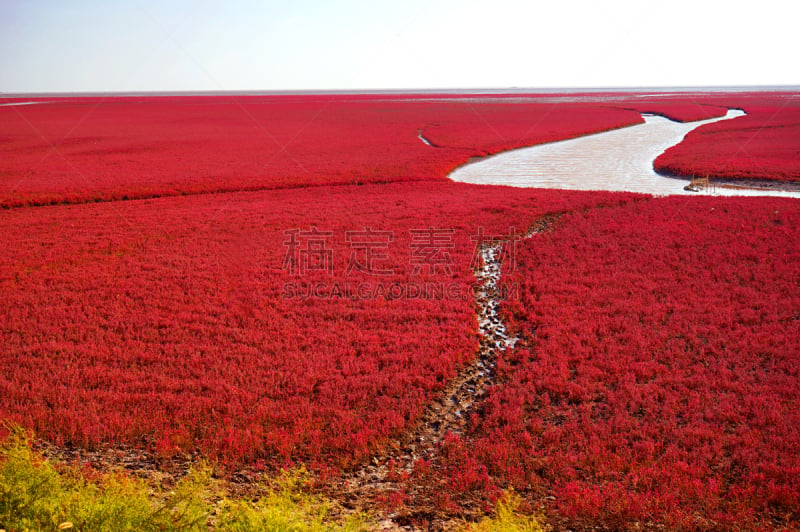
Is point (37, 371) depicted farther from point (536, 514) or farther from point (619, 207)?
point (619, 207)

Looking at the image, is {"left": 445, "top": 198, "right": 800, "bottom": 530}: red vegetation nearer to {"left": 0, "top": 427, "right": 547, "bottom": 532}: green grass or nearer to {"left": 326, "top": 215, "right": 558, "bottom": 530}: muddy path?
{"left": 326, "top": 215, "right": 558, "bottom": 530}: muddy path

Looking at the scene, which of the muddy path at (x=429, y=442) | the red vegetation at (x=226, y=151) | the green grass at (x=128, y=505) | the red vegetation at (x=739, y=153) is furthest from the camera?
the red vegetation at (x=739, y=153)

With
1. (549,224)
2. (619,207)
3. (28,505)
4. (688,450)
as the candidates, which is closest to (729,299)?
(688,450)

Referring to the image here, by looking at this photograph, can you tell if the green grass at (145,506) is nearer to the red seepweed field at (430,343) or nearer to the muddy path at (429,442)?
the muddy path at (429,442)

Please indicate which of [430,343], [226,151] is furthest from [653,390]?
[226,151]

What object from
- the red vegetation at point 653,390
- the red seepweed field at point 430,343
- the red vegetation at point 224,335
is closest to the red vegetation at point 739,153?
the red seepweed field at point 430,343

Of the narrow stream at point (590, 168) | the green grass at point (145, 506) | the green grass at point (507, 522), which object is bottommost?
the green grass at point (507, 522)

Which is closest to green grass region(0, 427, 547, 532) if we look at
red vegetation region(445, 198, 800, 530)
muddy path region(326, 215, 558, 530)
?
muddy path region(326, 215, 558, 530)

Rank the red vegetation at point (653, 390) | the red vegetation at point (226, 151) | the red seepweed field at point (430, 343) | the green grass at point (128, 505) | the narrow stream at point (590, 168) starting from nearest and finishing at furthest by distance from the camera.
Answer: the green grass at point (128, 505), the red vegetation at point (653, 390), the red seepweed field at point (430, 343), the narrow stream at point (590, 168), the red vegetation at point (226, 151)
